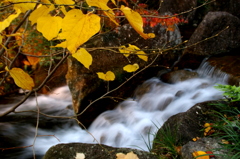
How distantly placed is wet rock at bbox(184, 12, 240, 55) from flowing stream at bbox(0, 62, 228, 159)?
0.98 m

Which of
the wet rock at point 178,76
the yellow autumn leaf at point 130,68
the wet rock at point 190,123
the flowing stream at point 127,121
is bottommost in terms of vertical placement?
the flowing stream at point 127,121

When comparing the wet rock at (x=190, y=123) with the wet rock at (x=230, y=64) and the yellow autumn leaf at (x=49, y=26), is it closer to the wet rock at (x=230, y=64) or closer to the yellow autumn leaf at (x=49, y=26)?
the wet rock at (x=230, y=64)

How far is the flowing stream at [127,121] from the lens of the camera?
3718 mm

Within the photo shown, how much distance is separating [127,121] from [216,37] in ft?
13.2

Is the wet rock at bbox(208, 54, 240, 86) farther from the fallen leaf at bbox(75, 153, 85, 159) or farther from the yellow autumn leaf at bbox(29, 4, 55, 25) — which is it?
the yellow autumn leaf at bbox(29, 4, 55, 25)

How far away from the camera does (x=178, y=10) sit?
9.76 metres

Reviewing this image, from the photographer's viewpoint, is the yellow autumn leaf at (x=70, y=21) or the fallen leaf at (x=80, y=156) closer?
the yellow autumn leaf at (x=70, y=21)

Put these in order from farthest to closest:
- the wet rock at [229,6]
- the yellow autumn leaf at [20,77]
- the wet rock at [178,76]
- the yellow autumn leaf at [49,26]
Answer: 1. the wet rock at [229,6]
2. the wet rock at [178,76]
3. the yellow autumn leaf at [20,77]
4. the yellow autumn leaf at [49,26]

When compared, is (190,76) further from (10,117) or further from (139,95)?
(10,117)

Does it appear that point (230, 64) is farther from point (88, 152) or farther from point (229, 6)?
point (229, 6)

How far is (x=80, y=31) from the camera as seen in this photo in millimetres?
588

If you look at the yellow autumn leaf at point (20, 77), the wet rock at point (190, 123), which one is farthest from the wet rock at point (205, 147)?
the yellow autumn leaf at point (20, 77)

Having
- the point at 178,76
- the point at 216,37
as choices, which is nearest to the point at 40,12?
the point at 178,76

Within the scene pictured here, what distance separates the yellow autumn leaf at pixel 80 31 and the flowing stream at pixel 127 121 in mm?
3072
